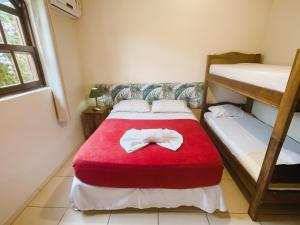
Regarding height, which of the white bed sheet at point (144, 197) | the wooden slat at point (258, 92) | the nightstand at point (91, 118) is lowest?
the white bed sheet at point (144, 197)

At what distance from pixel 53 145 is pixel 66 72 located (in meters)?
1.02

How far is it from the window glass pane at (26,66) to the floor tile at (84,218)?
1475 mm

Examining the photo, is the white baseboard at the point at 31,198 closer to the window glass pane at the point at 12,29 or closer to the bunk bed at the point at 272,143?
the window glass pane at the point at 12,29

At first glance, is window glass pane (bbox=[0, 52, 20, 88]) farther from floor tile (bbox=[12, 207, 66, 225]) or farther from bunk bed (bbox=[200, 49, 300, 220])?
bunk bed (bbox=[200, 49, 300, 220])

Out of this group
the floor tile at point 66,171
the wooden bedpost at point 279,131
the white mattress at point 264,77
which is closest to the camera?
the wooden bedpost at point 279,131

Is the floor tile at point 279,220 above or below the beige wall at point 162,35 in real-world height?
below

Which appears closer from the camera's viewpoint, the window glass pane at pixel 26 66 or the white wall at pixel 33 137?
the white wall at pixel 33 137

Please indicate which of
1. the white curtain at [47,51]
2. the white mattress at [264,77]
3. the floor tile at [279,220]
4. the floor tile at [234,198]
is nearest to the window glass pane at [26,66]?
the white curtain at [47,51]

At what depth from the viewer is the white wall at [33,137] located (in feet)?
4.69

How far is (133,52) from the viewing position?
2.73m

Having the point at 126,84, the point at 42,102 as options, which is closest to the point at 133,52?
the point at 126,84

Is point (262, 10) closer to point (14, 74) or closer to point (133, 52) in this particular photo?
point (133, 52)

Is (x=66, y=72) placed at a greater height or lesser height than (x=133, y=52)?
lesser

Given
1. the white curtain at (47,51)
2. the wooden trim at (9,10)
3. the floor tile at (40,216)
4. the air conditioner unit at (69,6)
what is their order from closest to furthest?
the floor tile at (40,216), the wooden trim at (9,10), the white curtain at (47,51), the air conditioner unit at (69,6)
